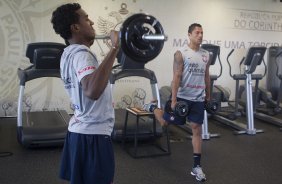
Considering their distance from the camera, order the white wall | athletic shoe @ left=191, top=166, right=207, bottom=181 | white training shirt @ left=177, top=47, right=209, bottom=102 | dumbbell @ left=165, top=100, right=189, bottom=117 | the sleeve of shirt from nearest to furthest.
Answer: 1. the sleeve of shirt
2. dumbbell @ left=165, top=100, right=189, bottom=117
3. athletic shoe @ left=191, top=166, right=207, bottom=181
4. white training shirt @ left=177, top=47, right=209, bottom=102
5. the white wall

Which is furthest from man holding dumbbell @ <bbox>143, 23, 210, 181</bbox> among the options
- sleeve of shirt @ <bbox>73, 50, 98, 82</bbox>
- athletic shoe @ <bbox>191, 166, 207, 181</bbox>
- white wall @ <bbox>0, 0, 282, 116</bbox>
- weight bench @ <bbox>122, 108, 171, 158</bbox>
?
white wall @ <bbox>0, 0, 282, 116</bbox>

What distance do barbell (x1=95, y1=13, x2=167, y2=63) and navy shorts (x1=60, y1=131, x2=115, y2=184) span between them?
1.50 feet

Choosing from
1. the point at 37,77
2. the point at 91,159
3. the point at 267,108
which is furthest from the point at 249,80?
the point at 91,159

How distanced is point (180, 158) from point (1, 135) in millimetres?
2680

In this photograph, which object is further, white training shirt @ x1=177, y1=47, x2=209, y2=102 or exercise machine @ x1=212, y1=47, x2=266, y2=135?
exercise machine @ x1=212, y1=47, x2=266, y2=135

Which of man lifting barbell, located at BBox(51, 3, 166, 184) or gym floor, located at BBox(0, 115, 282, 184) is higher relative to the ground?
man lifting barbell, located at BBox(51, 3, 166, 184)

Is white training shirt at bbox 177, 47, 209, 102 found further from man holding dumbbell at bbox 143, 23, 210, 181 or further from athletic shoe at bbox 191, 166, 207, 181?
athletic shoe at bbox 191, 166, 207, 181

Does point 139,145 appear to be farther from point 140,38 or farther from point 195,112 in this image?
point 140,38

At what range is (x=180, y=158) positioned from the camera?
3.87 metres

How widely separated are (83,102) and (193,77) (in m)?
1.95

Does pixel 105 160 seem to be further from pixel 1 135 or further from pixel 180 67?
pixel 1 135

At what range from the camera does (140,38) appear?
1.56 metres

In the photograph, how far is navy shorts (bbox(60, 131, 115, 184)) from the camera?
1.60m

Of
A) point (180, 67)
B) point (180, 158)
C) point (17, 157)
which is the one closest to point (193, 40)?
point (180, 67)
